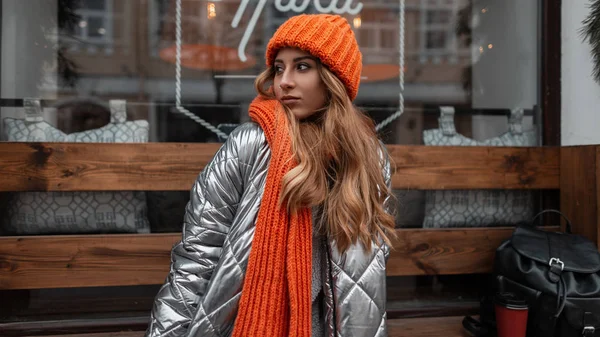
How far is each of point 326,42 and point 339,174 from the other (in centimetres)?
39

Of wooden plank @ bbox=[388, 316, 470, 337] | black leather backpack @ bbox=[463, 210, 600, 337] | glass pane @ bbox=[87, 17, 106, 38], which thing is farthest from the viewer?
glass pane @ bbox=[87, 17, 106, 38]

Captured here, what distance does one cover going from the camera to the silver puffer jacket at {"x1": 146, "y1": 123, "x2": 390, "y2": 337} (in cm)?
124

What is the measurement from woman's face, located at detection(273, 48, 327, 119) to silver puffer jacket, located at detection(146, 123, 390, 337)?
0.44 ft

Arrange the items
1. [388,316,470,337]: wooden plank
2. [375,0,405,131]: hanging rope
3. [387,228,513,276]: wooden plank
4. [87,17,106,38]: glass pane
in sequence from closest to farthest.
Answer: [388,316,470,337]: wooden plank
[387,228,513,276]: wooden plank
[87,17,106,38]: glass pane
[375,0,405,131]: hanging rope

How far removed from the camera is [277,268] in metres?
1.26

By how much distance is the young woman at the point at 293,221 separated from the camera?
124 centimetres

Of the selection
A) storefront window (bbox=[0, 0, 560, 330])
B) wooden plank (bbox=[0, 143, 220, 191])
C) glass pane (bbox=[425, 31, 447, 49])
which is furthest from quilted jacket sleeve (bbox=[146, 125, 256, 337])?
glass pane (bbox=[425, 31, 447, 49])

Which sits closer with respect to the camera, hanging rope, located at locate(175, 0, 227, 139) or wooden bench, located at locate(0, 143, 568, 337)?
wooden bench, located at locate(0, 143, 568, 337)

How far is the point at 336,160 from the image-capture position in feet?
4.53

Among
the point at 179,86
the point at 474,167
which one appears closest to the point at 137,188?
the point at 179,86

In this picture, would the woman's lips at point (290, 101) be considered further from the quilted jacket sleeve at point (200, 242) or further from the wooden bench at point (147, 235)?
the wooden bench at point (147, 235)

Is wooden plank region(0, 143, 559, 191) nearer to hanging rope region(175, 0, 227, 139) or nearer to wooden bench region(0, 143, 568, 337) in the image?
wooden bench region(0, 143, 568, 337)

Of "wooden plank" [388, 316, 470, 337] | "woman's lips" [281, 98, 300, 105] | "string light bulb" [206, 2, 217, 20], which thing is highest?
"string light bulb" [206, 2, 217, 20]

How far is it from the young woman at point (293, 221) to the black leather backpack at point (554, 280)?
95cm
